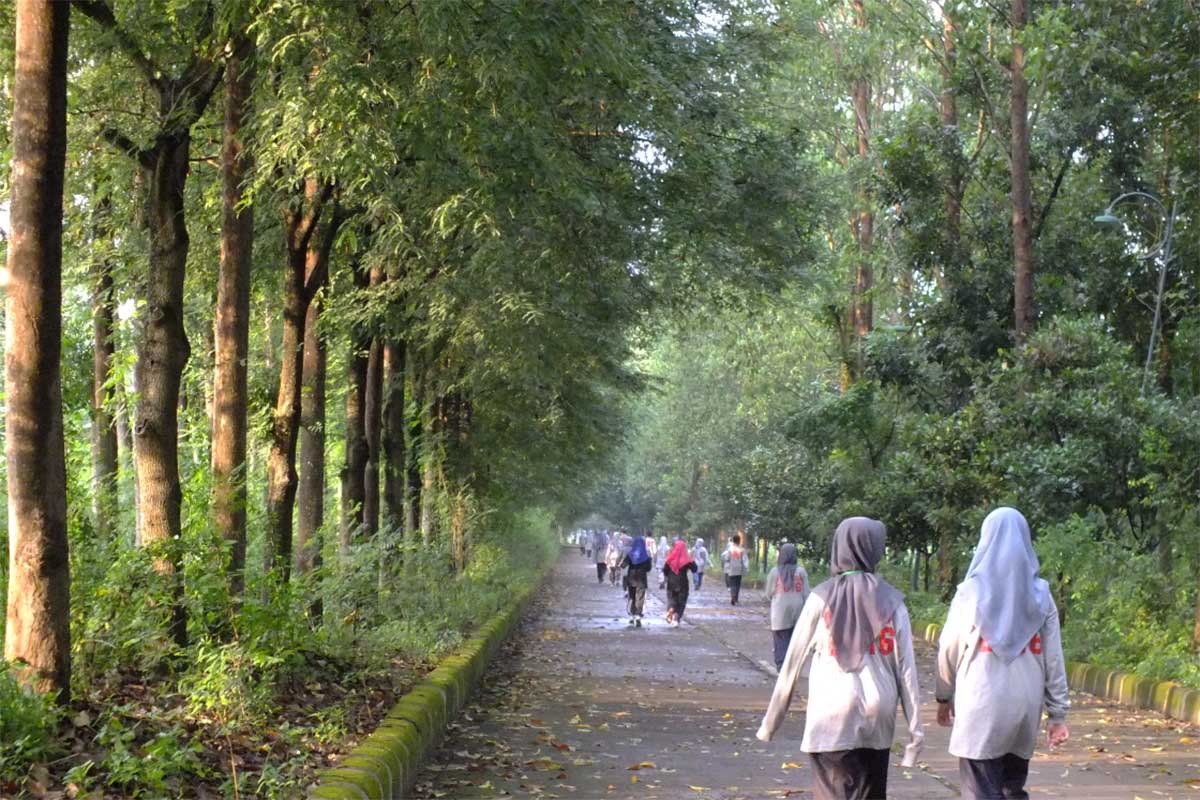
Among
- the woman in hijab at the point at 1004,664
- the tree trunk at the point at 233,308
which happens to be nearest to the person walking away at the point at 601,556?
the tree trunk at the point at 233,308

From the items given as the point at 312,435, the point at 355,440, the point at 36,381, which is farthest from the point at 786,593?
the point at 36,381

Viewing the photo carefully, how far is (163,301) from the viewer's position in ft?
34.7

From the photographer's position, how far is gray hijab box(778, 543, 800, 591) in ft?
58.0

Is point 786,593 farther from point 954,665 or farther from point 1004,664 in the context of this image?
point 1004,664

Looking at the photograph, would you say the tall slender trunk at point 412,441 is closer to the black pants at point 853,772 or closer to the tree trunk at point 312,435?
the tree trunk at point 312,435

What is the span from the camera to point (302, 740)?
9086 mm

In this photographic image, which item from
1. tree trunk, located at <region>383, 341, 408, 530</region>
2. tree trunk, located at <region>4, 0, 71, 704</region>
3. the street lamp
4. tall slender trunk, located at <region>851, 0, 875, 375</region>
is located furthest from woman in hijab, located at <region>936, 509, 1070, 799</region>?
tall slender trunk, located at <region>851, 0, 875, 375</region>

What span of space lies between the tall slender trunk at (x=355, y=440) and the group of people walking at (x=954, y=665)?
1120 cm

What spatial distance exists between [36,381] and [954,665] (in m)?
4.46

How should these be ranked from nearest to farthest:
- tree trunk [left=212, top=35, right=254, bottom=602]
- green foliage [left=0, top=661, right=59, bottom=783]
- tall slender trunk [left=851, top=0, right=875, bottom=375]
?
green foliage [left=0, top=661, right=59, bottom=783], tree trunk [left=212, top=35, right=254, bottom=602], tall slender trunk [left=851, top=0, right=875, bottom=375]

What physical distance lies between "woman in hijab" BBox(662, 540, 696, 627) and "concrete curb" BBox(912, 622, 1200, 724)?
11614 mm

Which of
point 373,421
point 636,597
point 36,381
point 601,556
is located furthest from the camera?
point 601,556

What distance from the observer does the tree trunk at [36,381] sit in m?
7.29

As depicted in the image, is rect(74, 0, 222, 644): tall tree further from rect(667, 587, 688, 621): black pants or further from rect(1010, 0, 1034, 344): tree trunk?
rect(667, 587, 688, 621): black pants
